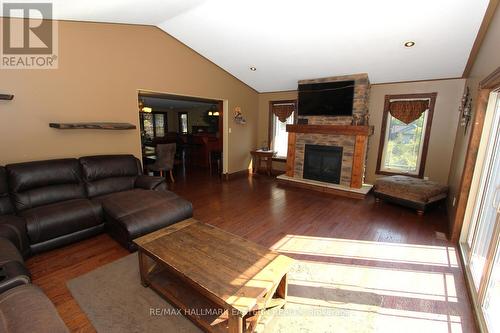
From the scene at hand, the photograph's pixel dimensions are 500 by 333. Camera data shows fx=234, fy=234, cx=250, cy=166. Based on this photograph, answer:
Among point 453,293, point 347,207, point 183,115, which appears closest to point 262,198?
point 347,207

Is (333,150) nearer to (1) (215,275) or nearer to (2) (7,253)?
(1) (215,275)

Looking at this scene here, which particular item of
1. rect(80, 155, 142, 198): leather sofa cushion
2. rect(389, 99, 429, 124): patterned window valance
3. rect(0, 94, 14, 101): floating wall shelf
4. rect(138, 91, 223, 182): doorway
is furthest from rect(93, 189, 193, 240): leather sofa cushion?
rect(389, 99, 429, 124): patterned window valance

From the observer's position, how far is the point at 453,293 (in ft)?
7.00

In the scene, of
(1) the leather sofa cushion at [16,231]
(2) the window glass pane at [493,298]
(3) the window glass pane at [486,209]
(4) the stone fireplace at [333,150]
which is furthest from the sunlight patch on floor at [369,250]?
Result: (1) the leather sofa cushion at [16,231]

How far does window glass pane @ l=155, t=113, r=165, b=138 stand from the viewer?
1186 centimetres

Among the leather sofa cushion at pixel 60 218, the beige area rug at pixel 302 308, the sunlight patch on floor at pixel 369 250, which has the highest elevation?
the leather sofa cushion at pixel 60 218

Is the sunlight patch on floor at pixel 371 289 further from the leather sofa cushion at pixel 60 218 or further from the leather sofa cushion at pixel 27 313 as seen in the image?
the leather sofa cushion at pixel 60 218

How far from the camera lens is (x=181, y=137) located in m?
8.62

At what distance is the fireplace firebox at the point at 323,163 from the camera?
5.14 metres

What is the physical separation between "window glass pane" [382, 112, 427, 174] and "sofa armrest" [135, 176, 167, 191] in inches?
184

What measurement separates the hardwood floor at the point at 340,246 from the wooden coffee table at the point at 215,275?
626 millimetres

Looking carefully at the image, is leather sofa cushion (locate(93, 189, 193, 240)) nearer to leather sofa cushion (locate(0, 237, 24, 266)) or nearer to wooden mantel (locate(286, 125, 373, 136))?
leather sofa cushion (locate(0, 237, 24, 266))

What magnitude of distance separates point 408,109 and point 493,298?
3.94 meters

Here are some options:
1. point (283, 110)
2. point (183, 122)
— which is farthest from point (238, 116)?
point (183, 122)
